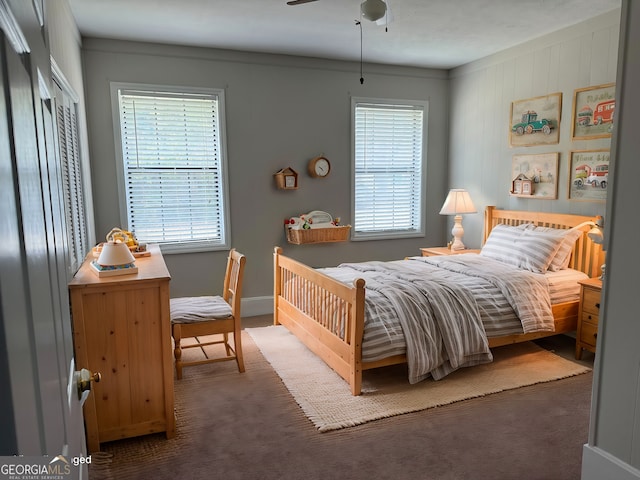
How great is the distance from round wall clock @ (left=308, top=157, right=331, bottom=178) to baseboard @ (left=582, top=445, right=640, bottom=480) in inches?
139

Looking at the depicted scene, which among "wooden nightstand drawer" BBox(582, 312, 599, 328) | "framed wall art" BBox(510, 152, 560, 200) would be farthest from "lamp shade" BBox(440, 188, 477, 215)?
"wooden nightstand drawer" BBox(582, 312, 599, 328)

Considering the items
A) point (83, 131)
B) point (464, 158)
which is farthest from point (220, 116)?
point (464, 158)

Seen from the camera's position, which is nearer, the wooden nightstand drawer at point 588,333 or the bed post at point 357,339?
the bed post at point 357,339

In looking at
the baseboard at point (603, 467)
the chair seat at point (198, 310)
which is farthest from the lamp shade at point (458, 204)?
the baseboard at point (603, 467)

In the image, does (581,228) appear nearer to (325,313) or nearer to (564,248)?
(564,248)

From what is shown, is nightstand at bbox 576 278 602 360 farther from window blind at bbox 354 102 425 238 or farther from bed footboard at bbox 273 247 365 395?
window blind at bbox 354 102 425 238

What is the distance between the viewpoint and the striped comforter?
10.2 feet

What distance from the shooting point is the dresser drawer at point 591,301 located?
11.3ft

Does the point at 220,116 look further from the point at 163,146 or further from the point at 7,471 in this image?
the point at 7,471

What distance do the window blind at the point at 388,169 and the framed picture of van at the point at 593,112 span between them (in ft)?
6.01

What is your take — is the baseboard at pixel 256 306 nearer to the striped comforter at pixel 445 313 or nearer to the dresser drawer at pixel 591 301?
the striped comforter at pixel 445 313

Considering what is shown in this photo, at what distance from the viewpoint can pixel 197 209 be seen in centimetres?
470

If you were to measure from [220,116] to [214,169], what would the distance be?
52cm

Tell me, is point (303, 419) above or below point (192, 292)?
below
